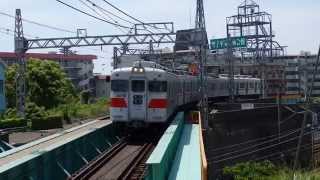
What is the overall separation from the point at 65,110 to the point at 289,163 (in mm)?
16865

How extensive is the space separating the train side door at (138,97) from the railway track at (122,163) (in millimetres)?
1073

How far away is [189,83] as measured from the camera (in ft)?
114

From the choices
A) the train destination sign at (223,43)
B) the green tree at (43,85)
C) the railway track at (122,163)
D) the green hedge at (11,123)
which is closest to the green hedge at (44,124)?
the green hedge at (11,123)

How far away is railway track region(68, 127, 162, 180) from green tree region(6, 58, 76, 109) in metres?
39.5

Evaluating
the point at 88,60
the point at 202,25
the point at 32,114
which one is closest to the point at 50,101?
the point at 32,114

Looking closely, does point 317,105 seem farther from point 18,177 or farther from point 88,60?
point 88,60

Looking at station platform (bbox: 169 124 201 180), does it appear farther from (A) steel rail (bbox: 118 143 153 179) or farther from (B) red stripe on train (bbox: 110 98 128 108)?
(B) red stripe on train (bbox: 110 98 128 108)

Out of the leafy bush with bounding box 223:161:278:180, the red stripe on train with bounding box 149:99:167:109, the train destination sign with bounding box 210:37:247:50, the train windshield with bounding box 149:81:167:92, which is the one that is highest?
the train destination sign with bounding box 210:37:247:50

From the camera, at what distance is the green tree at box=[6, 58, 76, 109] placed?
6025cm

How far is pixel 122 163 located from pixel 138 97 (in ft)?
19.4

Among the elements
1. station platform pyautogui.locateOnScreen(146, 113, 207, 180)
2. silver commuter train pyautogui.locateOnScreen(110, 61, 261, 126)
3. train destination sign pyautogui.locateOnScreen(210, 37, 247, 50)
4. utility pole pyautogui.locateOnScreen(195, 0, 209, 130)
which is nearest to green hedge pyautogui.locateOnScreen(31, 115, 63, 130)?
utility pole pyautogui.locateOnScreen(195, 0, 209, 130)

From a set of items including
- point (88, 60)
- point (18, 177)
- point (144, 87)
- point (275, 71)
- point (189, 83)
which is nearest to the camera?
point (18, 177)

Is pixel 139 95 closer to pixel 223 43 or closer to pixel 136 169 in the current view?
pixel 136 169

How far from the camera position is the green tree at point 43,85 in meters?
60.2
